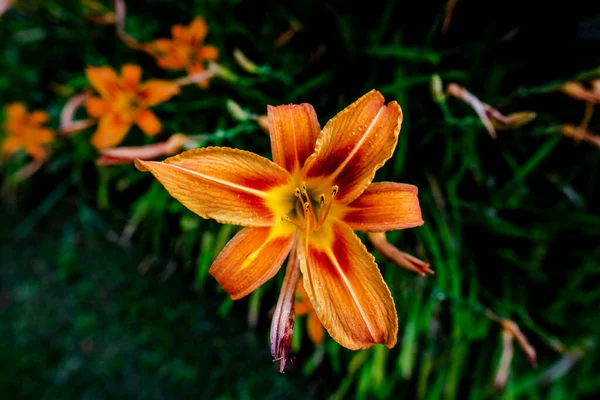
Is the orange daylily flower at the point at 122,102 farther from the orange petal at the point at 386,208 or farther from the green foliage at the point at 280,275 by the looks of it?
the orange petal at the point at 386,208

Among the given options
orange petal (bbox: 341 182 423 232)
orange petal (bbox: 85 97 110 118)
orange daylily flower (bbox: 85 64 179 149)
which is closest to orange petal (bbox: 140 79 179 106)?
orange daylily flower (bbox: 85 64 179 149)

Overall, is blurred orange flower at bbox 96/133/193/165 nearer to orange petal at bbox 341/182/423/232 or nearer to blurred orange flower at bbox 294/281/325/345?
orange petal at bbox 341/182/423/232

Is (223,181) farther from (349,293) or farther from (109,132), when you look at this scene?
(109,132)

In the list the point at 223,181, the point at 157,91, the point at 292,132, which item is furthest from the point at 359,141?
the point at 157,91

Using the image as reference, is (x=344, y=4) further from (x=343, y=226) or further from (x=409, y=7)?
(x=343, y=226)

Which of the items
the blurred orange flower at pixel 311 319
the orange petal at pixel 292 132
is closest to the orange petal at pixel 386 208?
the orange petal at pixel 292 132

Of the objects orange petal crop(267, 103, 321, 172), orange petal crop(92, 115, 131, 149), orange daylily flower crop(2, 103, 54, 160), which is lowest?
orange daylily flower crop(2, 103, 54, 160)
